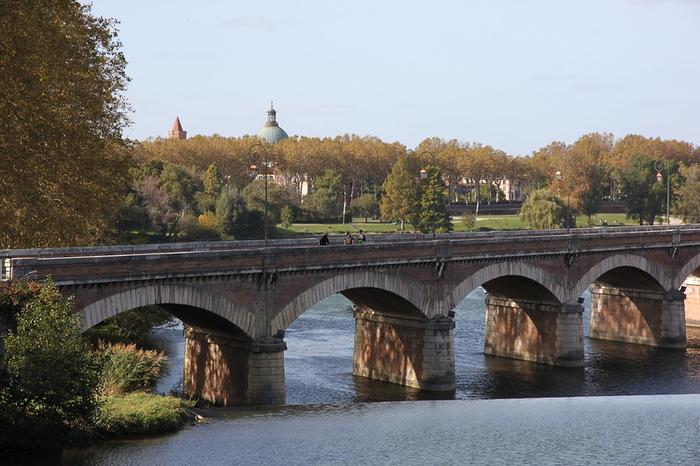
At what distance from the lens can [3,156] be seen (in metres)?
49.8

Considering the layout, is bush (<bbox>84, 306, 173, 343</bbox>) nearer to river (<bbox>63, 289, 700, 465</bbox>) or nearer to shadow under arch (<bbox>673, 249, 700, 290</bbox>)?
river (<bbox>63, 289, 700, 465</bbox>)

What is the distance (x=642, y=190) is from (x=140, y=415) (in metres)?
137

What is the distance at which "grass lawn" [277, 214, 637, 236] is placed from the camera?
133 m

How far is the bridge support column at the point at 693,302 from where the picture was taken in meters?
90.4

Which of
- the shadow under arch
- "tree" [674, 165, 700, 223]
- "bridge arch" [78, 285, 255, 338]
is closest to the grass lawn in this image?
"tree" [674, 165, 700, 223]

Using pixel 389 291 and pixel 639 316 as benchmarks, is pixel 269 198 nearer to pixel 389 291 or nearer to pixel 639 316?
pixel 639 316

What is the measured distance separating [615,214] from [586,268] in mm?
120113

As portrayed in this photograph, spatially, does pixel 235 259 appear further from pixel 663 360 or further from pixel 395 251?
pixel 663 360

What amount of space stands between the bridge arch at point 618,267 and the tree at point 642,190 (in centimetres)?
8540

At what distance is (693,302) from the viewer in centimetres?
9081

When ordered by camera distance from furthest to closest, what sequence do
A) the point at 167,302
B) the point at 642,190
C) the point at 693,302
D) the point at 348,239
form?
the point at 642,190, the point at 693,302, the point at 348,239, the point at 167,302

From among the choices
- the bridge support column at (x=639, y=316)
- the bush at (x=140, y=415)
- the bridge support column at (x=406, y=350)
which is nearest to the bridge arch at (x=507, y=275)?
the bridge support column at (x=406, y=350)

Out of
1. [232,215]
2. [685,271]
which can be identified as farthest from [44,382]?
[232,215]

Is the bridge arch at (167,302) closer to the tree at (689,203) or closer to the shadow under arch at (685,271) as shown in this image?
the shadow under arch at (685,271)
